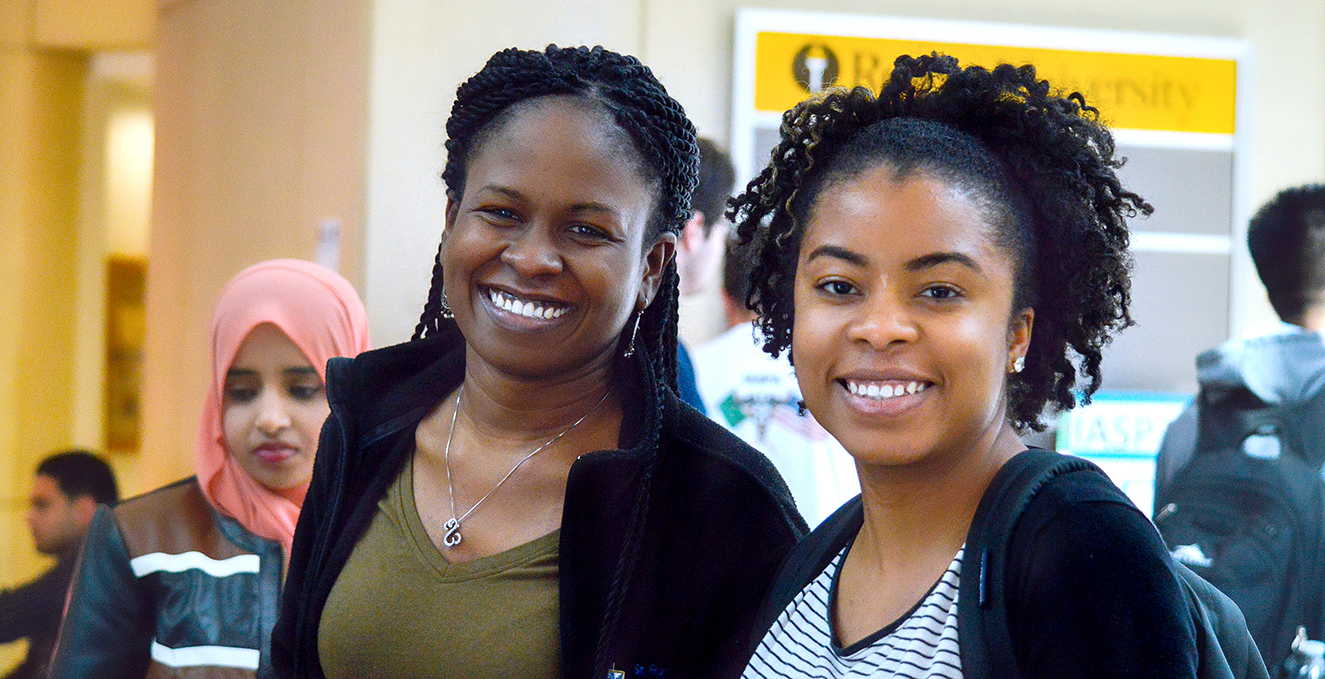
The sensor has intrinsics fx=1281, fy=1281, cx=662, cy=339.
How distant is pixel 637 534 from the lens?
5.87 feet

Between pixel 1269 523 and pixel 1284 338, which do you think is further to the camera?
pixel 1284 338

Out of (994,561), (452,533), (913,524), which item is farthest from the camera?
(452,533)

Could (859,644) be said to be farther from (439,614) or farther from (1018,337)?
(439,614)

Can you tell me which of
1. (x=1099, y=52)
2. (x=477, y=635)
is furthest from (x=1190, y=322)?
(x=477, y=635)

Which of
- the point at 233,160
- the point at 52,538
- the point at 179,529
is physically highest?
the point at 233,160

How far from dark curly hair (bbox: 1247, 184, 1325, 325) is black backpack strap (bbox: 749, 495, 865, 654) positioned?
2.18 m

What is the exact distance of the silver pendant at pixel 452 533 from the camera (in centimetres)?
183

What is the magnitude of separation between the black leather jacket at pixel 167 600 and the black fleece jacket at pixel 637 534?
16.4 inches

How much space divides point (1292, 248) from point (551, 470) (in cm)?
257

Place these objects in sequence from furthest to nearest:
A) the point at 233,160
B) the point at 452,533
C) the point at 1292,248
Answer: the point at 233,160, the point at 1292,248, the point at 452,533

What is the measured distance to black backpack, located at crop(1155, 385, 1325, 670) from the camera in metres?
3.18

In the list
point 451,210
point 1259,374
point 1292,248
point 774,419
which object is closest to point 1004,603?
point 451,210

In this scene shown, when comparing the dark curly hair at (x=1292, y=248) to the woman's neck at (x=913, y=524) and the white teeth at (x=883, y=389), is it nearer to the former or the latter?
the woman's neck at (x=913, y=524)

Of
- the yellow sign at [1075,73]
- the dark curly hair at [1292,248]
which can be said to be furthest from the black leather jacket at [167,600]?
the dark curly hair at [1292,248]
